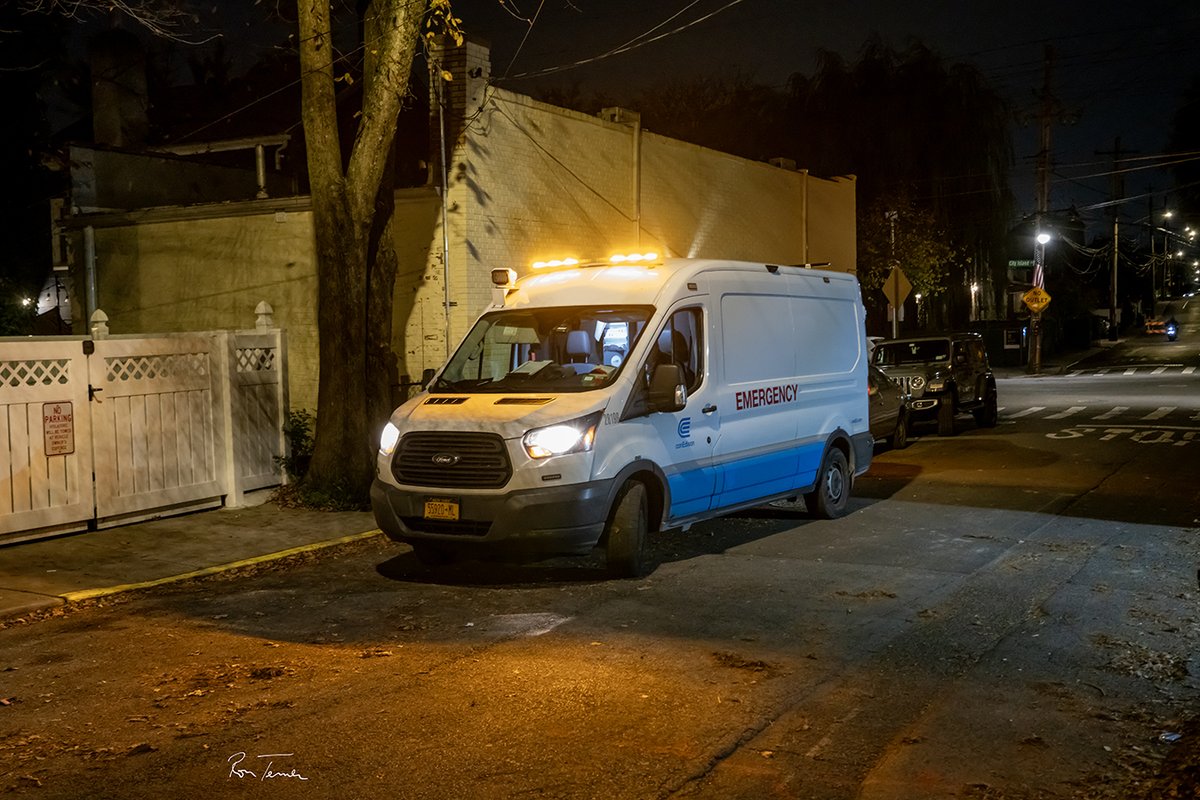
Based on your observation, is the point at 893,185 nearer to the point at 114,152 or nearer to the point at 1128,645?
the point at 114,152

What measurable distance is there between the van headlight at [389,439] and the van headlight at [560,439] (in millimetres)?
1137

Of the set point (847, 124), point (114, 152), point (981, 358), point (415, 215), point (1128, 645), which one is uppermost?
point (847, 124)

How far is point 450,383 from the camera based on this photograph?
30.5 ft

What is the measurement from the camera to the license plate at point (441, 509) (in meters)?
8.23

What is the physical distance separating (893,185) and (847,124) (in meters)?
2.61

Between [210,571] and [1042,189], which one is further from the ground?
[1042,189]

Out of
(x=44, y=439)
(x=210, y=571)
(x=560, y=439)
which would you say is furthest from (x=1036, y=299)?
(x=44, y=439)

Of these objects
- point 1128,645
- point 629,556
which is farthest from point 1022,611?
point 629,556

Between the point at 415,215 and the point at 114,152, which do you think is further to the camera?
the point at 114,152

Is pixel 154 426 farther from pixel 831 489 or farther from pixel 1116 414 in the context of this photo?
pixel 1116 414

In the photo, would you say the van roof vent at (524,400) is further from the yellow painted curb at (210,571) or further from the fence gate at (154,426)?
the fence gate at (154,426)

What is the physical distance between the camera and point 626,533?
848 cm

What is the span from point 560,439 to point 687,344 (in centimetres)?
176
